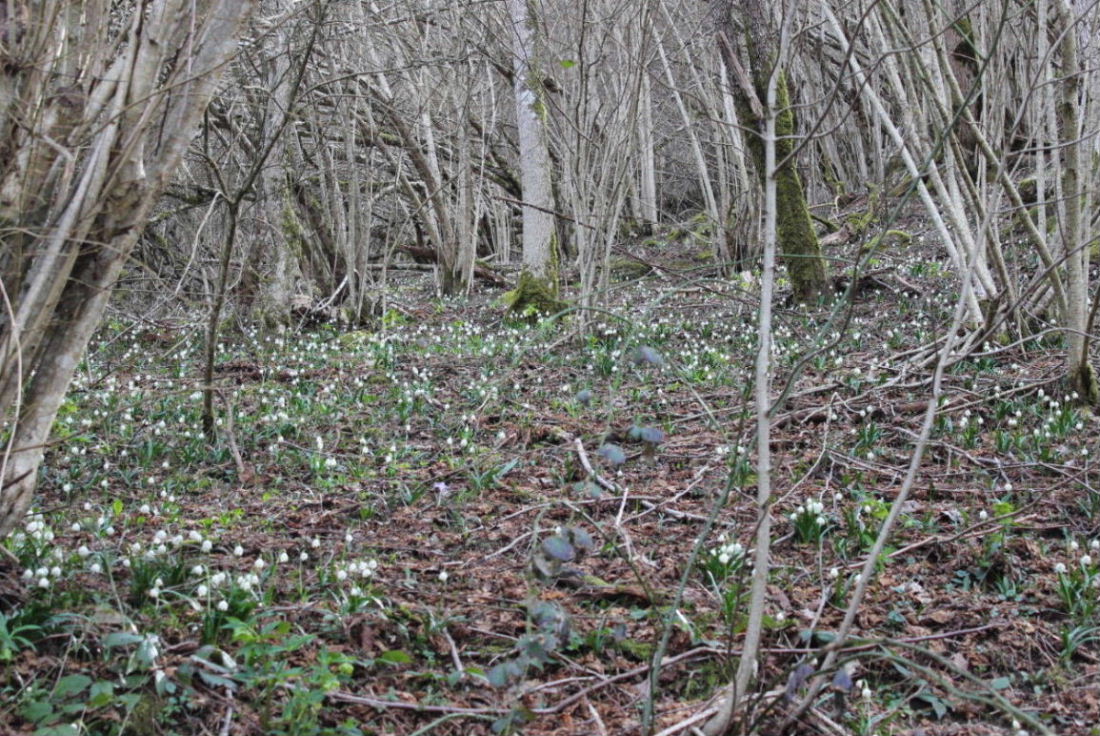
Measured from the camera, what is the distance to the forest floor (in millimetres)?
2912

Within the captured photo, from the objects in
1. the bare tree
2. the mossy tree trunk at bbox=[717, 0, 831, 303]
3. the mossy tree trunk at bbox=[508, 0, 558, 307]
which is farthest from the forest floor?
the mossy tree trunk at bbox=[508, 0, 558, 307]

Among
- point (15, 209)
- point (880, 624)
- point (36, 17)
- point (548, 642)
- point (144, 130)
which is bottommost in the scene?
point (880, 624)

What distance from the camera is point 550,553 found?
2.30 metres

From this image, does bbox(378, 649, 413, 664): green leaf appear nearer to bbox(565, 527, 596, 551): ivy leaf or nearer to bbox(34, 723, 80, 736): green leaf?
bbox(34, 723, 80, 736): green leaf

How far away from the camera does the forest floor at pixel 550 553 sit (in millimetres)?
2912

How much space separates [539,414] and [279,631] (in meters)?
3.67

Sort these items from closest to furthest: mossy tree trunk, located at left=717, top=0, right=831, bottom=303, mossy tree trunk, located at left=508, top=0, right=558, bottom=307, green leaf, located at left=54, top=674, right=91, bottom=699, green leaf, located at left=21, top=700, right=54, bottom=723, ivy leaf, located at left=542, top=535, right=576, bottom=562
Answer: ivy leaf, located at left=542, top=535, right=576, bottom=562 < green leaf, located at left=21, top=700, right=54, bottom=723 < green leaf, located at left=54, top=674, right=91, bottom=699 < mossy tree trunk, located at left=717, top=0, right=831, bottom=303 < mossy tree trunk, located at left=508, top=0, right=558, bottom=307

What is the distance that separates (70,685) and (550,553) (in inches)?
61.3

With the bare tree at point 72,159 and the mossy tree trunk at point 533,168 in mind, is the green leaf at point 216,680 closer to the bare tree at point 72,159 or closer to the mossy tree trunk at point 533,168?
the bare tree at point 72,159

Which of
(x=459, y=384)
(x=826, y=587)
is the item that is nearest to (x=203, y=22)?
(x=826, y=587)

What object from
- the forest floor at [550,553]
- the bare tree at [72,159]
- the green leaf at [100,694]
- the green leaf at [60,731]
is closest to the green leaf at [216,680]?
the forest floor at [550,553]

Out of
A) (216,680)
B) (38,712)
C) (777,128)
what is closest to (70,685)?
(38,712)

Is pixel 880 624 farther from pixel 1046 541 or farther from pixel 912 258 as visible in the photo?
pixel 912 258

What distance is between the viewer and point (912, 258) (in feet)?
41.9
